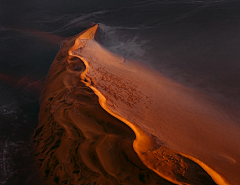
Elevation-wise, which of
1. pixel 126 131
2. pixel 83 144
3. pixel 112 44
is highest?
pixel 112 44

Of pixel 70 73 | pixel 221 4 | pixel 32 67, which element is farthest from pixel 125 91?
pixel 221 4

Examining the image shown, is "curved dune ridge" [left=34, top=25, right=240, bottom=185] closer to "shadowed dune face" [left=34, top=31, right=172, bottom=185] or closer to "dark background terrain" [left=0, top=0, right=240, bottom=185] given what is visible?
"shadowed dune face" [left=34, top=31, right=172, bottom=185]

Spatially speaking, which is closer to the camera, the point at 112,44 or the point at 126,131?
the point at 126,131

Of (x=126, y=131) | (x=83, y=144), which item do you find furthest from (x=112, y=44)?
(x=83, y=144)

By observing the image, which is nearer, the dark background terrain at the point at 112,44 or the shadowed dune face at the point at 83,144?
the shadowed dune face at the point at 83,144

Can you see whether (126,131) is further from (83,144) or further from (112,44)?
(112,44)

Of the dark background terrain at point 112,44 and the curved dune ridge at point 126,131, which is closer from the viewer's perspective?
the curved dune ridge at point 126,131

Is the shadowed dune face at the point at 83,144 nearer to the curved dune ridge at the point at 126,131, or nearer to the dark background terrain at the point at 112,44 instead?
the curved dune ridge at the point at 126,131

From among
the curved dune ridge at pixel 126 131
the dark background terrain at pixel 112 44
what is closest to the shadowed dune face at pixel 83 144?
the curved dune ridge at pixel 126 131

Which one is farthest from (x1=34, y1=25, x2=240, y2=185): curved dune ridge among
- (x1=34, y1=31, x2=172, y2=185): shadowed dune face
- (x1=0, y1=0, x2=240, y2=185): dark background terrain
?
(x1=0, y1=0, x2=240, y2=185): dark background terrain
